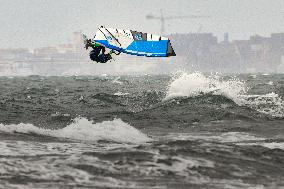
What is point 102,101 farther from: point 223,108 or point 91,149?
point 91,149

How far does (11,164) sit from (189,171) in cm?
343

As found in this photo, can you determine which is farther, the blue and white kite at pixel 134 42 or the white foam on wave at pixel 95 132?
the blue and white kite at pixel 134 42

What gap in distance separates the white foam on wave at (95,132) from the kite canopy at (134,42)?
503 cm

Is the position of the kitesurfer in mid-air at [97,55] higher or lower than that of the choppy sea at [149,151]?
higher

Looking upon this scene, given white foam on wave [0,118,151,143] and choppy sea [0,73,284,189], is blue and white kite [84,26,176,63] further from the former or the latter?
white foam on wave [0,118,151,143]

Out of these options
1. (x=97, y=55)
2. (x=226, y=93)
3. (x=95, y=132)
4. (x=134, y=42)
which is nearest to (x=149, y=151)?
(x=95, y=132)

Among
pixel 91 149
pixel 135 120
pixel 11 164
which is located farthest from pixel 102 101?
pixel 11 164

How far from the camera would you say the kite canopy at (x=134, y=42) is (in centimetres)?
2178

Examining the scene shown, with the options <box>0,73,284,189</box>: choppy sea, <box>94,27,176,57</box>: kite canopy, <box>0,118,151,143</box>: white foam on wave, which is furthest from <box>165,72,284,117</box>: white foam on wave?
<box>0,118,151,143</box>: white foam on wave

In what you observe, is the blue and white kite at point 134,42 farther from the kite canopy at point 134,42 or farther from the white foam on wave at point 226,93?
the white foam on wave at point 226,93

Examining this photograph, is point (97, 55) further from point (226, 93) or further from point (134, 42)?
point (226, 93)

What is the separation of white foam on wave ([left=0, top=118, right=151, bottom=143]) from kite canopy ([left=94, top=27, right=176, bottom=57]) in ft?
16.5

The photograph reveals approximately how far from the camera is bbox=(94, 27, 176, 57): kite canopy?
71.5 feet

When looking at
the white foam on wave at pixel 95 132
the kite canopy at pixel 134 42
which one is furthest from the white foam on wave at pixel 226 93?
the white foam on wave at pixel 95 132
